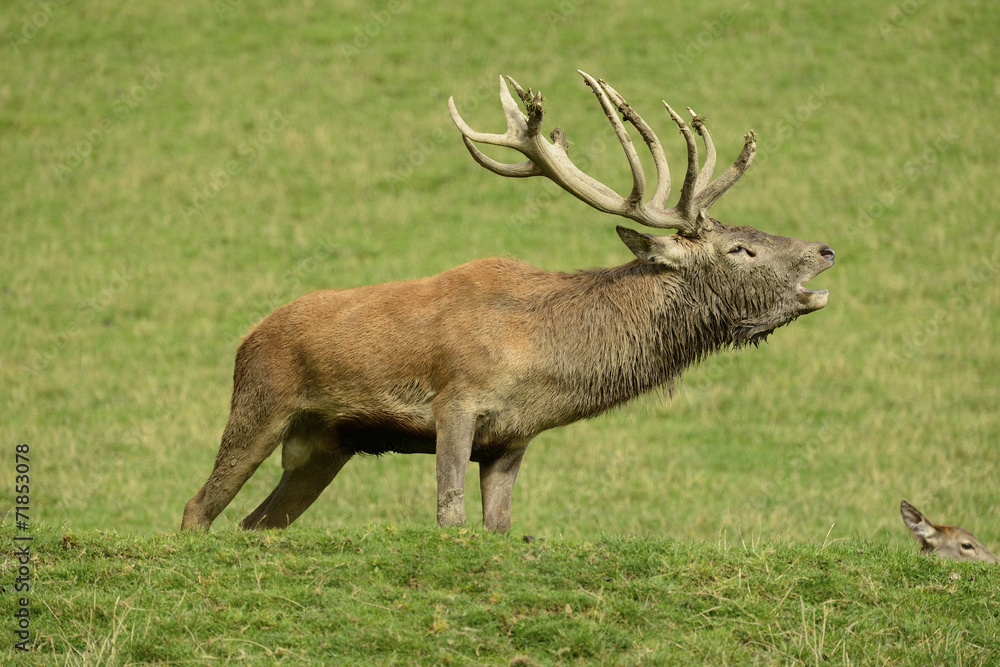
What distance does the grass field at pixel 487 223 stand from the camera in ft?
55.8

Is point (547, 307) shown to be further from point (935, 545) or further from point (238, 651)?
point (935, 545)

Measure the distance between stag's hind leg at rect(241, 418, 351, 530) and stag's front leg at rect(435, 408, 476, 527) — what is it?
4.16 feet

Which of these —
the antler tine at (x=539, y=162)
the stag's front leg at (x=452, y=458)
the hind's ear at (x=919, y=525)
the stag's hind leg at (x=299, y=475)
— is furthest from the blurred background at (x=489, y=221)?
the stag's front leg at (x=452, y=458)

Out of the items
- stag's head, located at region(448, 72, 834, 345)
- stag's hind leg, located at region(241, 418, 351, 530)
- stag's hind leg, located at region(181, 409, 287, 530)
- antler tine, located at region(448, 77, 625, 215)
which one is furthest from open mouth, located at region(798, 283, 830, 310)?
stag's hind leg, located at region(181, 409, 287, 530)

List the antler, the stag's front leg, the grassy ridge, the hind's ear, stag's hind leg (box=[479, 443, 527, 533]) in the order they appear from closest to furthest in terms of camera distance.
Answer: the grassy ridge
the stag's front leg
stag's hind leg (box=[479, 443, 527, 533])
the antler
the hind's ear

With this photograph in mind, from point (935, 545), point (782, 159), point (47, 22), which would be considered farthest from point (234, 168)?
point (935, 545)

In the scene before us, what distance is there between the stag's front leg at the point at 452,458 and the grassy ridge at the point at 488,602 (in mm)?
306

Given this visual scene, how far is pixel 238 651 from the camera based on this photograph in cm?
665

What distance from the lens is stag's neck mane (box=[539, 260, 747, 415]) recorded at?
8812mm

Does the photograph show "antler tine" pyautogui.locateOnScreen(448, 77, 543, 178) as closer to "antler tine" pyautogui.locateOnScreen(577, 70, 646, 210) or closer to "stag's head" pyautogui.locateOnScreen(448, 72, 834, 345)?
"stag's head" pyautogui.locateOnScreen(448, 72, 834, 345)

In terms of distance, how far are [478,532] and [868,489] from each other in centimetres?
1022

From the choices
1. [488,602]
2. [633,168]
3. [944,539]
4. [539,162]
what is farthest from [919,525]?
[488,602]

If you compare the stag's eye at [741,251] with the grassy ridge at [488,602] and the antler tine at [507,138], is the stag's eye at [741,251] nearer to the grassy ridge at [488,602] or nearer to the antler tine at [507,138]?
the antler tine at [507,138]

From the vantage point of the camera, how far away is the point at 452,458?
8273mm
